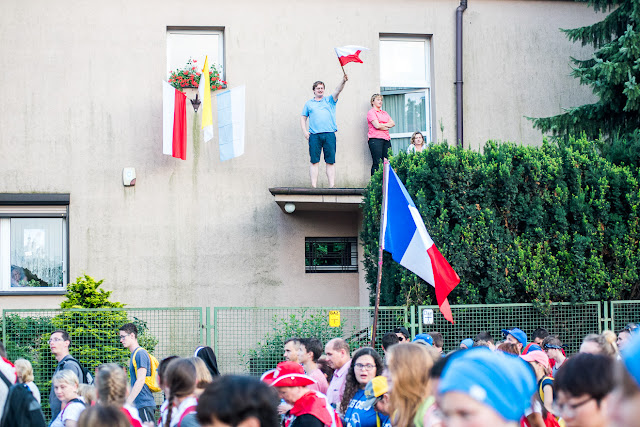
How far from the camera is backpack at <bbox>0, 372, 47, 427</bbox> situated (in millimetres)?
5895

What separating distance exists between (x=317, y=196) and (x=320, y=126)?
4.26 feet

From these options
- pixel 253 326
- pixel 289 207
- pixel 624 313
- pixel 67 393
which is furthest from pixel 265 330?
pixel 67 393

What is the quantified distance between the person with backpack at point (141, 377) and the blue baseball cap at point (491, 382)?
291 inches

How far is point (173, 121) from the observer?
1560cm

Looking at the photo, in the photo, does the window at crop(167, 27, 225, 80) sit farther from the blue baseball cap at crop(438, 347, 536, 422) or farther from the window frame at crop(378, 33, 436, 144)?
the blue baseball cap at crop(438, 347, 536, 422)

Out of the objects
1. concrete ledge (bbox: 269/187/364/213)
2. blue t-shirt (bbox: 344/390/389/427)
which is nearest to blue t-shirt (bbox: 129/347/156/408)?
blue t-shirt (bbox: 344/390/389/427)

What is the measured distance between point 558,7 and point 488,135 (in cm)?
311

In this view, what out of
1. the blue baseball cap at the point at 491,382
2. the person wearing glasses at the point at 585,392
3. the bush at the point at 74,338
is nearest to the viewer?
the blue baseball cap at the point at 491,382

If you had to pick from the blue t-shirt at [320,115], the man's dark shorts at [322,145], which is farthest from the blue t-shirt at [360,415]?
the blue t-shirt at [320,115]

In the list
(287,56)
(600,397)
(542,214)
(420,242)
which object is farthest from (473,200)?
(600,397)

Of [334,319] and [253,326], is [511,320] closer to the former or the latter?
[334,319]

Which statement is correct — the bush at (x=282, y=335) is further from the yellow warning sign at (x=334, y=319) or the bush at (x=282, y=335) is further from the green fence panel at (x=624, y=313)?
the green fence panel at (x=624, y=313)

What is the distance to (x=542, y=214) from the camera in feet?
43.9

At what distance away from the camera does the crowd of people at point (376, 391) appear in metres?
2.63
